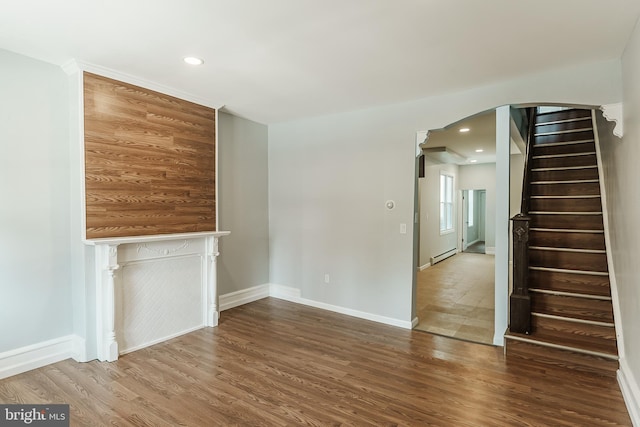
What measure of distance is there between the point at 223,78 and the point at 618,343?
13.8 ft

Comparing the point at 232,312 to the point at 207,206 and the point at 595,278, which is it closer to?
the point at 207,206

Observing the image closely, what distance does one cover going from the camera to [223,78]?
3.25 metres

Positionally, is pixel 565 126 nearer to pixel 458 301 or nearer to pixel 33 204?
pixel 458 301

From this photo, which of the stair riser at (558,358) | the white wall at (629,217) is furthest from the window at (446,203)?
the stair riser at (558,358)

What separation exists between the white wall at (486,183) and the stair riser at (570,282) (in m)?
6.60

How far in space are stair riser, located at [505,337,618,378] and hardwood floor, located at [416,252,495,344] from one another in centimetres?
39

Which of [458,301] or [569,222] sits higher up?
[569,222]

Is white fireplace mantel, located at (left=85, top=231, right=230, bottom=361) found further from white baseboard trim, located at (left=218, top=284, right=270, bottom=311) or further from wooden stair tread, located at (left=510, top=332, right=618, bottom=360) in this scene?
wooden stair tread, located at (left=510, top=332, right=618, bottom=360)

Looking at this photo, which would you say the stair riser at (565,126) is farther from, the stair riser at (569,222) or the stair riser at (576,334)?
the stair riser at (576,334)

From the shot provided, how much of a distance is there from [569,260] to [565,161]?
5.75 feet

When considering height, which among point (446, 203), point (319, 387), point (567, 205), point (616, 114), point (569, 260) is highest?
point (616, 114)

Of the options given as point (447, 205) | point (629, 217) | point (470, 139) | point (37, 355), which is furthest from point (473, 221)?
point (37, 355)

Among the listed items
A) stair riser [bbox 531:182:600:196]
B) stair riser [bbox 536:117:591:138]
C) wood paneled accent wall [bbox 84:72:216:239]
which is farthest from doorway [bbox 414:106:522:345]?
wood paneled accent wall [bbox 84:72:216:239]

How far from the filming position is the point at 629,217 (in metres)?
2.53
